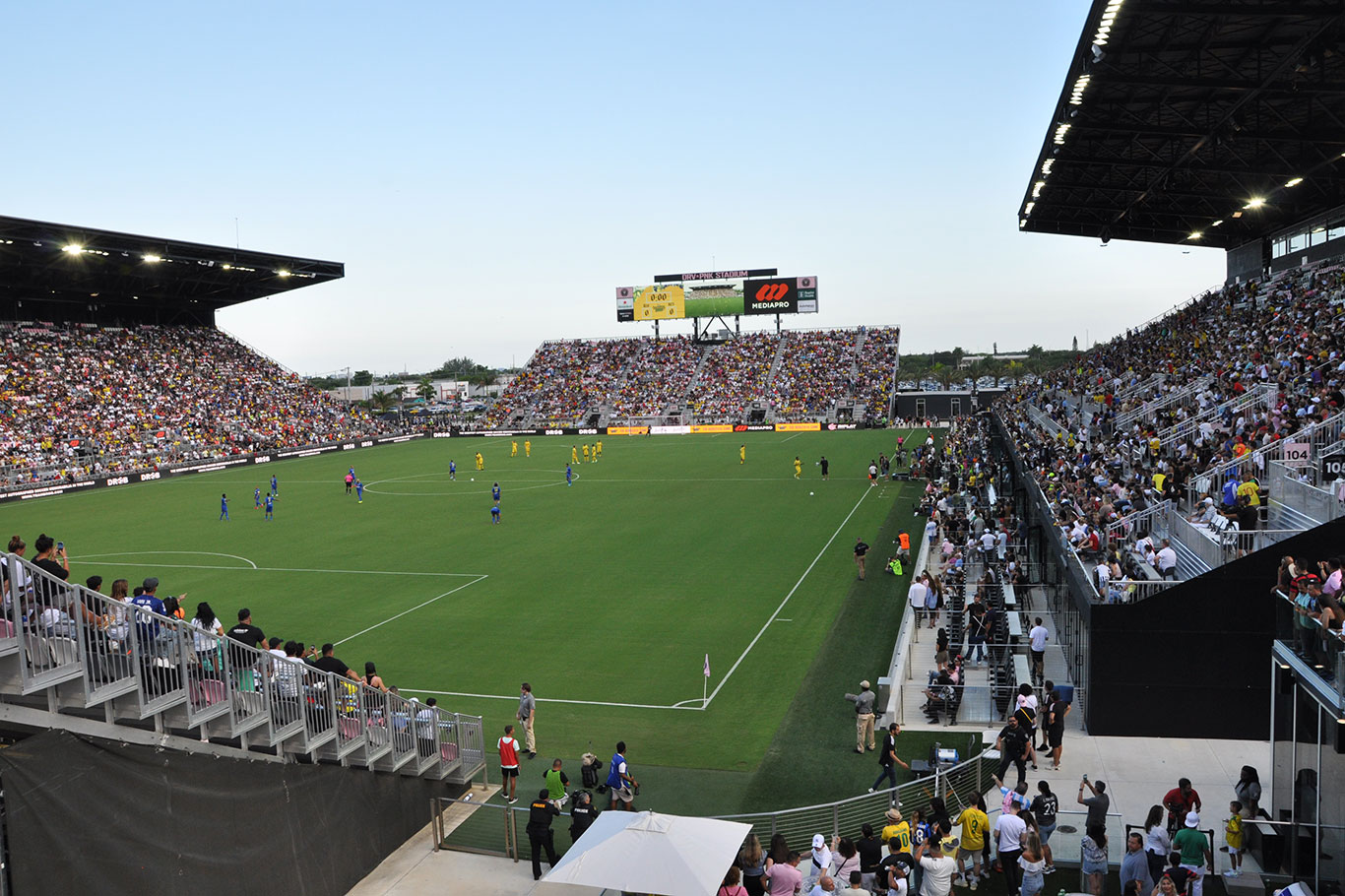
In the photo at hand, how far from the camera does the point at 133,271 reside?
199ft

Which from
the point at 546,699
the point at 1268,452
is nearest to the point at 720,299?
the point at 1268,452

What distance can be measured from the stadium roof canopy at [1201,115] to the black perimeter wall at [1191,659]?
1005 cm

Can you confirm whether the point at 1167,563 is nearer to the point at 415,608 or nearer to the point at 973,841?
the point at 973,841

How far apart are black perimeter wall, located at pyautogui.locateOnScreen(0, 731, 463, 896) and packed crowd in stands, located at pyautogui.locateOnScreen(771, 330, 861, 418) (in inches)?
2799

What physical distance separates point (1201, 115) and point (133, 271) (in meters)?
59.4

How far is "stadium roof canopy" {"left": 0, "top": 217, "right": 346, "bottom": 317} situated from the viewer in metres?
50.8

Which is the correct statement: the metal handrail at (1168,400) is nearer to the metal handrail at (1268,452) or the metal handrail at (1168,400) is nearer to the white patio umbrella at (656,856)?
the metal handrail at (1268,452)

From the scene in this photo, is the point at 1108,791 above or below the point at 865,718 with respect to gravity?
below

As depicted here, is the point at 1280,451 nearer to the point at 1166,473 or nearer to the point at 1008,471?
the point at 1166,473

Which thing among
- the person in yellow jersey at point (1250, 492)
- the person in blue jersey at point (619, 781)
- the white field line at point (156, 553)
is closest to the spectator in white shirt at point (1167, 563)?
the person in yellow jersey at point (1250, 492)

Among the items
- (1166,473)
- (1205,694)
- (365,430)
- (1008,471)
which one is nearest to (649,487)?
(1008,471)

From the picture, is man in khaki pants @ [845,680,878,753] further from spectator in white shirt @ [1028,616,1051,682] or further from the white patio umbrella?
the white patio umbrella

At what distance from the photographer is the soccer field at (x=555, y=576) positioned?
1708 centimetres

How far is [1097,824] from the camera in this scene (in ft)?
32.3
